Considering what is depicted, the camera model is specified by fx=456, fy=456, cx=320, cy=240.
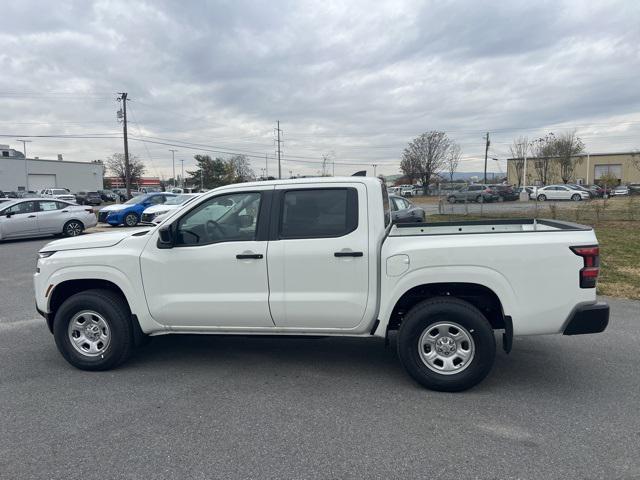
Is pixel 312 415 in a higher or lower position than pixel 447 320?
lower

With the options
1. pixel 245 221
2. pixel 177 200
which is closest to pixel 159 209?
pixel 177 200

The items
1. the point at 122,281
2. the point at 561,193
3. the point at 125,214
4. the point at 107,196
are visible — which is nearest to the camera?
the point at 122,281

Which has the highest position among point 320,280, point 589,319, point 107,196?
point 107,196

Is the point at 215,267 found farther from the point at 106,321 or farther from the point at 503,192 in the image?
the point at 503,192

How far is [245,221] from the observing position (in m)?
4.23

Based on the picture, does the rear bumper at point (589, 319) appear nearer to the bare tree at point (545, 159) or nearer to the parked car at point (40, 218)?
the parked car at point (40, 218)

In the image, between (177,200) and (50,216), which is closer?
(50,216)

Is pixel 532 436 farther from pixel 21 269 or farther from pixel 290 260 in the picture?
pixel 21 269

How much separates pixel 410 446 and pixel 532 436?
0.89 metres

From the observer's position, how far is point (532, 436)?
10.5 feet

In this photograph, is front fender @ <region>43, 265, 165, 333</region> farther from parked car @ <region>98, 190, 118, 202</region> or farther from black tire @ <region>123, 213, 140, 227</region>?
parked car @ <region>98, 190, 118, 202</region>

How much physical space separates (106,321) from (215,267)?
1234 millimetres

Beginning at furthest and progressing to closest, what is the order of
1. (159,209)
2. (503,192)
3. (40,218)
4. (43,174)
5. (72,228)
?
(43,174)
(503,192)
(159,209)
(72,228)
(40,218)

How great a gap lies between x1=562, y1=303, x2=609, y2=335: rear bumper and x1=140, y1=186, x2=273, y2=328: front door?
2556 millimetres
